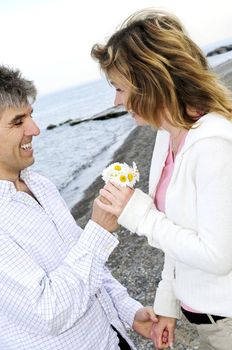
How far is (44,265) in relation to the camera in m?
3.06

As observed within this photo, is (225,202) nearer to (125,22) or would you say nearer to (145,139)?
(125,22)

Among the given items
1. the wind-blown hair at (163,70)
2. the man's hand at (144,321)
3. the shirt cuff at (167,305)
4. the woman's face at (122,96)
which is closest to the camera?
the wind-blown hair at (163,70)

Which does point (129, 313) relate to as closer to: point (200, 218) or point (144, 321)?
point (144, 321)

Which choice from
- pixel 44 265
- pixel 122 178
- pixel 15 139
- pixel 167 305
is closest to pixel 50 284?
pixel 44 265

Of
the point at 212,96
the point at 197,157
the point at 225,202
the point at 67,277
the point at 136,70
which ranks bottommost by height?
the point at 67,277

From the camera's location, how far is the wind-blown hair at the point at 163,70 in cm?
265

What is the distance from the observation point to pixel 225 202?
2.39 meters

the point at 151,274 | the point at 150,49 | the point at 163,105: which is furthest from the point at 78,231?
the point at 151,274

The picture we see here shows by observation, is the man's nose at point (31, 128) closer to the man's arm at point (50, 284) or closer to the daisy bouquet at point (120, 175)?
the daisy bouquet at point (120, 175)

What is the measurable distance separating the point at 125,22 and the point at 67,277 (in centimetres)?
167

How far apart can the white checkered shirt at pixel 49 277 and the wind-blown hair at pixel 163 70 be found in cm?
90

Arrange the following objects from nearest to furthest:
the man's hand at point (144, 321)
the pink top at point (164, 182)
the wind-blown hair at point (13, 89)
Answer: the pink top at point (164, 182) → the wind-blown hair at point (13, 89) → the man's hand at point (144, 321)

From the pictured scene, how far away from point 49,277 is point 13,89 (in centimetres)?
144

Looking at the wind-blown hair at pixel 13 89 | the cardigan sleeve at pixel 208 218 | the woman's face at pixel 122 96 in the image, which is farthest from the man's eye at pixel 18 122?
the cardigan sleeve at pixel 208 218
